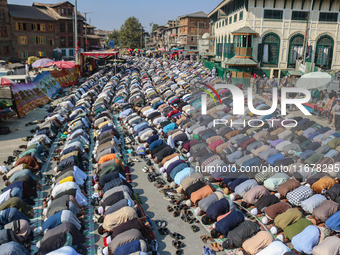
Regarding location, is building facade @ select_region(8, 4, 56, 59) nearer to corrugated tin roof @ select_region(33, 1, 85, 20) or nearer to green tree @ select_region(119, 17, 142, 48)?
corrugated tin roof @ select_region(33, 1, 85, 20)

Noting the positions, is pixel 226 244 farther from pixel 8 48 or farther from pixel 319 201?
pixel 8 48

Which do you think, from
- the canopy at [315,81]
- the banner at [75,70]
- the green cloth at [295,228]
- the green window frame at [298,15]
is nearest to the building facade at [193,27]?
the banner at [75,70]

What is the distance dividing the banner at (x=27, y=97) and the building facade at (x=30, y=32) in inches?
1264

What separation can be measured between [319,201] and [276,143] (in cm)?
568

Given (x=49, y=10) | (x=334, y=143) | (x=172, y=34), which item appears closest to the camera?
(x=334, y=143)

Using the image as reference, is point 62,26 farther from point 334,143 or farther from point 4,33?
point 334,143

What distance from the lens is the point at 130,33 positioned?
9056cm

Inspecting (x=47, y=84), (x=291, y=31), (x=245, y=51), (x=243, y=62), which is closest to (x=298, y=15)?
(x=291, y=31)

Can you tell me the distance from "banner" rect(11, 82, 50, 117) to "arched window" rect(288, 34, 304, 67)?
27506 mm

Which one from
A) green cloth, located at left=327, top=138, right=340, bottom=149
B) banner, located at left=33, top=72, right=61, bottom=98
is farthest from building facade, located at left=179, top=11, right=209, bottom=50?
green cloth, located at left=327, top=138, right=340, bottom=149

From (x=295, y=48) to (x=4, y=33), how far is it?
48.0 metres

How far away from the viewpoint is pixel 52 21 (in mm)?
61406

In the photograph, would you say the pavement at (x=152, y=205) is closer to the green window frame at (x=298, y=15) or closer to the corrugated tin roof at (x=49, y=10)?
the green window frame at (x=298, y=15)

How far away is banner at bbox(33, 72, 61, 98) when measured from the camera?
1205 inches
